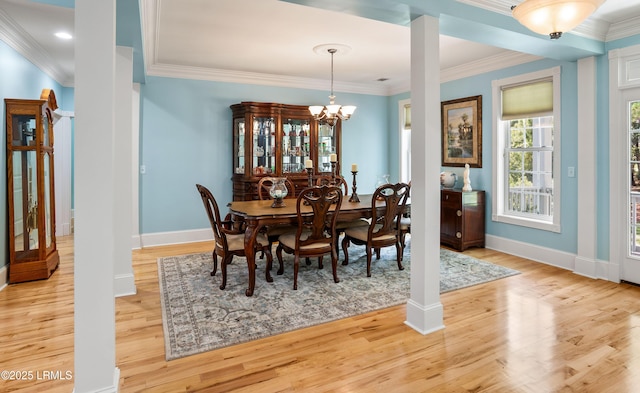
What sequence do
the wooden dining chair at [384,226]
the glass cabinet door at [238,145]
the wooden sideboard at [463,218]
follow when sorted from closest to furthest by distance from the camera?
the wooden dining chair at [384,226] → the wooden sideboard at [463,218] → the glass cabinet door at [238,145]

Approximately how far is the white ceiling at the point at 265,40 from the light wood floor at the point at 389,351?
2420 millimetres

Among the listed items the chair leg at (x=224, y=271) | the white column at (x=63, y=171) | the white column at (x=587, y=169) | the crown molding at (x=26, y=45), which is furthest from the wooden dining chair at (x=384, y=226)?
the white column at (x=63, y=171)

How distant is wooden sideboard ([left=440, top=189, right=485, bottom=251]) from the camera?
16.1ft

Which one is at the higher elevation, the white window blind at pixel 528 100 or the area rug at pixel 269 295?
the white window blind at pixel 528 100

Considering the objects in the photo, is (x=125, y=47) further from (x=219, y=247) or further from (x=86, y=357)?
(x=86, y=357)

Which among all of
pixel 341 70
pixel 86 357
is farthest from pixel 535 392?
pixel 341 70

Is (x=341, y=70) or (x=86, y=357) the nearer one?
(x=86, y=357)

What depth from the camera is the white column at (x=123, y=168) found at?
3232 millimetres

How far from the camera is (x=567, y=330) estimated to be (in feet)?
8.71

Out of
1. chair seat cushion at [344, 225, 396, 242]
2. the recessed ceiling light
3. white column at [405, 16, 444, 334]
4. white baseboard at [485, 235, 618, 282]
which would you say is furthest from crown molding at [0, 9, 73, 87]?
white baseboard at [485, 235, 618, 282]

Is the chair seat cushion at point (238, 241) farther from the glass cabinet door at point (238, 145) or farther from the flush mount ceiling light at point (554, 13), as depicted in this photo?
the flush mount ceiling light at point (554, 13)

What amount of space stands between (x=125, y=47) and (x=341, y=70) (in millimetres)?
3142

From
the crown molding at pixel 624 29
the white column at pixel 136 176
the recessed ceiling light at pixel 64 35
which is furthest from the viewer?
the white column at pixel 136 176

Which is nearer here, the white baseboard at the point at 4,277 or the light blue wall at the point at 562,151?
the white baseboard at the point at 4,277
